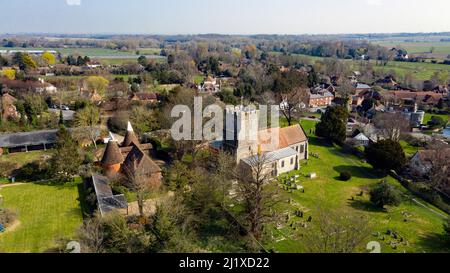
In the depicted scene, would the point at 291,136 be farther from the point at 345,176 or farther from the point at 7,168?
the point at 7,168

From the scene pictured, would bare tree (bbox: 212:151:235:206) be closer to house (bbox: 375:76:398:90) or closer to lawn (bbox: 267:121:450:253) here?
lawn (bbox: 267:121:450:253)

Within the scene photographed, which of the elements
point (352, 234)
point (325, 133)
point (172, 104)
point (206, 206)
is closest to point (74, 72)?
point (172, 104)

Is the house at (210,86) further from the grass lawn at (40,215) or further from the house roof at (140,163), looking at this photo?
the grass lawn at (40,215)

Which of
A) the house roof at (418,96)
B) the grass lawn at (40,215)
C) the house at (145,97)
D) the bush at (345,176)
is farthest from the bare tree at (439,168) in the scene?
the house at (145,97)

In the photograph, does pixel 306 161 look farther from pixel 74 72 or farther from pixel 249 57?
pixel 249 57

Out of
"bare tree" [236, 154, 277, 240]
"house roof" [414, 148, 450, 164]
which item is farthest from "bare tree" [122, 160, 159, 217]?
"house roof" [414, 148, 450, 164]

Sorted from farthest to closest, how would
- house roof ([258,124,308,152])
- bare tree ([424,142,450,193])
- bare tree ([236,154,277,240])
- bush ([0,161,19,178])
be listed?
house roof ([258,124,308,152]), bush ([0,161,19,178]), bare tree ([424,142,450,193]), bare tree ([236,154,277,240])
